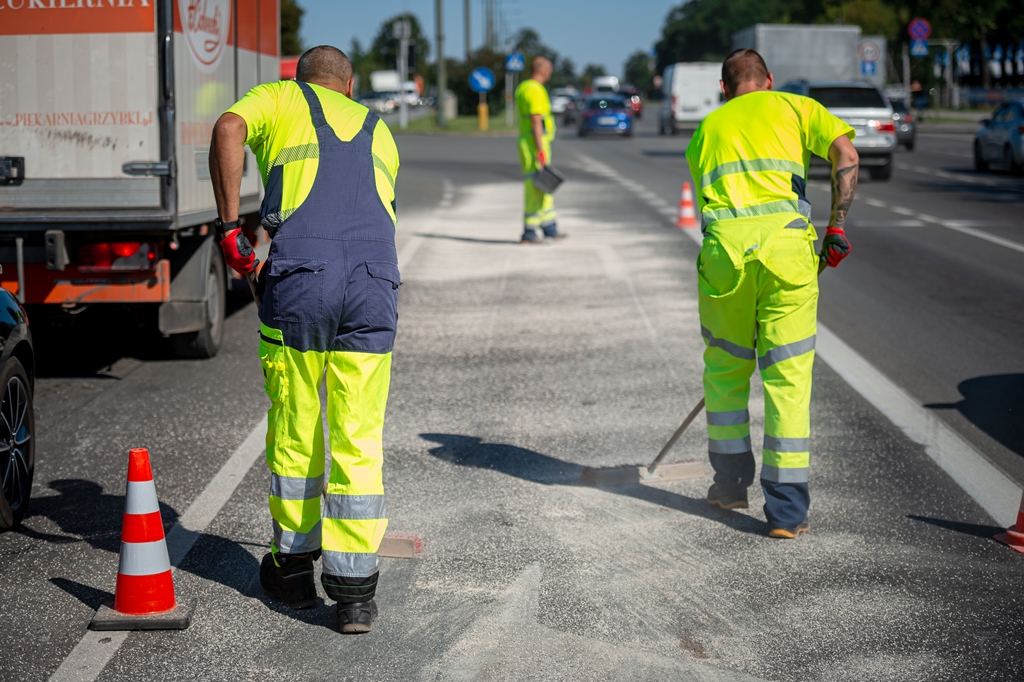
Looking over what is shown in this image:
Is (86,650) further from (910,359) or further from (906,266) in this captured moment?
(906,266)

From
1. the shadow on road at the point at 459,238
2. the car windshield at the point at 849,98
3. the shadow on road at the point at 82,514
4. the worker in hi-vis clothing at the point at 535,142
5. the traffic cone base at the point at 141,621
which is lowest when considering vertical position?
the traffic cone base at the point at 141,621

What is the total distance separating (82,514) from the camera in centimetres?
527

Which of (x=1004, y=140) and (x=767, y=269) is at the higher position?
(x=1004, y=140)

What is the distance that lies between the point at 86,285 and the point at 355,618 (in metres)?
4.11

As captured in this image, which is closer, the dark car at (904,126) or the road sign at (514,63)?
the dark car at (904,126)

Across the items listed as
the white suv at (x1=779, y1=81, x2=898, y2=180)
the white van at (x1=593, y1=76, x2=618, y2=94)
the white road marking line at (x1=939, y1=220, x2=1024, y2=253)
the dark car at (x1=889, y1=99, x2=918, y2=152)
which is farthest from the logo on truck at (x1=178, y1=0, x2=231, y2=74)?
the white van at (x1=593, y1=76, x2=618, y2=94)

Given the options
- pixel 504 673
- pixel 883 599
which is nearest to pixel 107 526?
pixel 504 673

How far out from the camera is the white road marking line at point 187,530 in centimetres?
380

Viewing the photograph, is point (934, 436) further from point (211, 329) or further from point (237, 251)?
point (211, 329)

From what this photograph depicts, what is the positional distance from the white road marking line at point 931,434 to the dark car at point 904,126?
2713 cm

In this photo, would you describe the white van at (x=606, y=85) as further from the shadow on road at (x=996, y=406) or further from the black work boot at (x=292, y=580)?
the black work boot at (x=292, y=580)

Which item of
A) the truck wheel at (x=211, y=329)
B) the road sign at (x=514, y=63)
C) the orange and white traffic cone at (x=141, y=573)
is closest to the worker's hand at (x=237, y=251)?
the orange and white traffic cone at (x=141, y=573)

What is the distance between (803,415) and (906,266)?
834cm

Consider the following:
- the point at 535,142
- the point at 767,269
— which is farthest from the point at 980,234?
the point at 767,269
